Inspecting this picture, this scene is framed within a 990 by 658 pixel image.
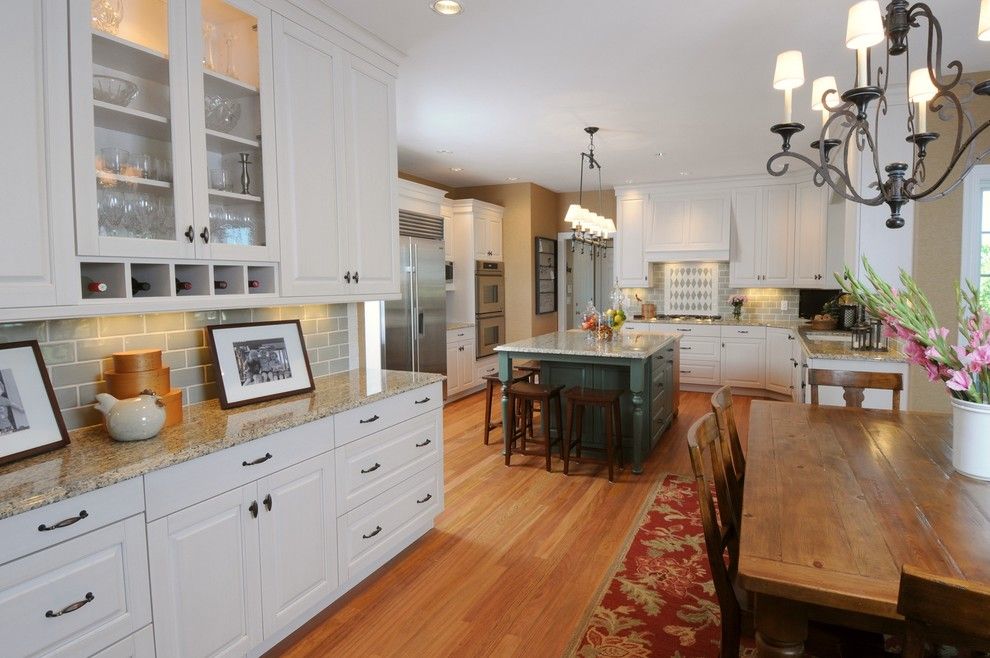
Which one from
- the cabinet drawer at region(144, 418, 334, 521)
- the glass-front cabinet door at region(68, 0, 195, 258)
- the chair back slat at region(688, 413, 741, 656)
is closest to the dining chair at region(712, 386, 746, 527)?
the chair back slat at region(688, 413, 741, 656)

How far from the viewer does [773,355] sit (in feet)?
21.2

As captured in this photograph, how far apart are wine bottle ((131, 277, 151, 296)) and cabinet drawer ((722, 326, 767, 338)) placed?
6195mm

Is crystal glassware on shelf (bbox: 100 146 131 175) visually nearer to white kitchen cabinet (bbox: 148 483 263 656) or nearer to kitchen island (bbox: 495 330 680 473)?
white kitchen cabinet (bbox: 148 483 263 656)

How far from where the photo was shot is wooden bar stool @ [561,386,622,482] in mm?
3881

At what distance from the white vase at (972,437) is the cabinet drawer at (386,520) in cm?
220

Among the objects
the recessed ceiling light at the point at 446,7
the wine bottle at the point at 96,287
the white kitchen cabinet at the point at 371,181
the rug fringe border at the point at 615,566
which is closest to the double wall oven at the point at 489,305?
the rug fringe border at the point at 615,566

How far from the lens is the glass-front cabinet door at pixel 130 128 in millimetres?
1741

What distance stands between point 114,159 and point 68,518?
1.15 m

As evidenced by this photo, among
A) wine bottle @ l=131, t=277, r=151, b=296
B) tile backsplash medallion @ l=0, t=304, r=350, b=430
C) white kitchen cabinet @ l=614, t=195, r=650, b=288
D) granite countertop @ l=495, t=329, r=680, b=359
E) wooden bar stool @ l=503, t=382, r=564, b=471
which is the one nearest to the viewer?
tile backsplash medallion @ l=0, t=304, r=350, b=430

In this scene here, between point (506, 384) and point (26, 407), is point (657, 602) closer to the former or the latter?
point (506, 384)

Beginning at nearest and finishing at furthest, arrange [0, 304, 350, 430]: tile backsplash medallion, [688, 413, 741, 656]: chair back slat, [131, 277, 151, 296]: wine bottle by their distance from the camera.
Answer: [688, 413, 741, 656]: chair back slat
[0, 304, 350, 430]: tile backsplash medallion
[131, 277, 151, 296]: wine bottle

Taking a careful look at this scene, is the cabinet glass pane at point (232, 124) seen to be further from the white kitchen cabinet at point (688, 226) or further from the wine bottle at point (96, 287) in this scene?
the white kitchen cabinet at point (688, 226)

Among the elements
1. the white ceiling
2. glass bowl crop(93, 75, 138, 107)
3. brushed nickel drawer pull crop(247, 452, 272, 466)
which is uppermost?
the white ceiling

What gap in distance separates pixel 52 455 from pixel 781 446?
2458mm
